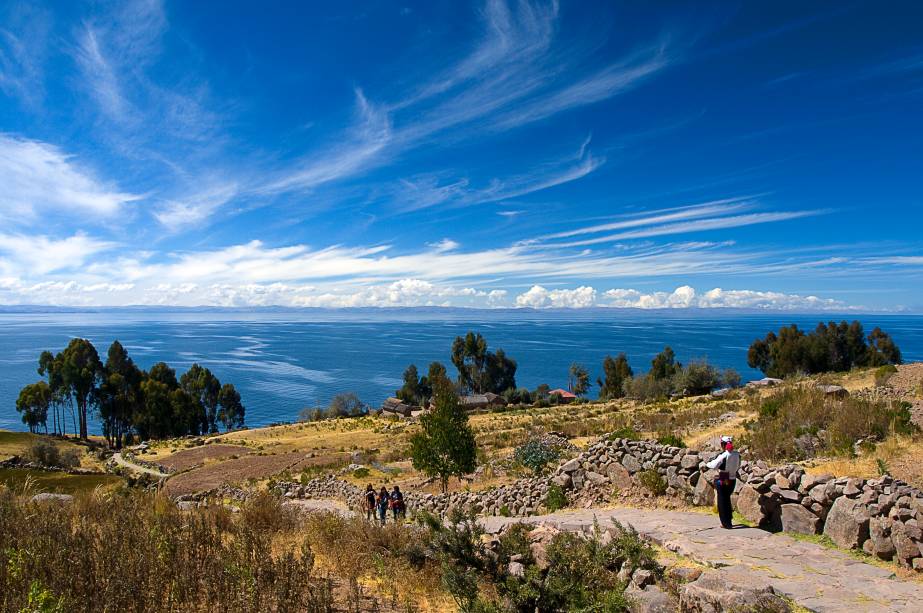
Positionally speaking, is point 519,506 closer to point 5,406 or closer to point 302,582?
point 302,582

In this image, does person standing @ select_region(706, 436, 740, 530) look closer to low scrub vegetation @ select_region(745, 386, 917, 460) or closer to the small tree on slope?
low scrub vegetation @ select_region(745, 386, 917, 460)

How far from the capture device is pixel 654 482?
11.3 m

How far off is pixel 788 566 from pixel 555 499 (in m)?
6.42

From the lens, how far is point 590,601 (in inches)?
249

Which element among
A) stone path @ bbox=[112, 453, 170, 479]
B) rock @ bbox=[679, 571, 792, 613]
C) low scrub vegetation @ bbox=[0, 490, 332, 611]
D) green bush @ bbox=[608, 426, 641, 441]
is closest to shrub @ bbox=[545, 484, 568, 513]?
green bush @ bbox=[608, 426, 641, 441]

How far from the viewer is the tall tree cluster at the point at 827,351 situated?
63438mm

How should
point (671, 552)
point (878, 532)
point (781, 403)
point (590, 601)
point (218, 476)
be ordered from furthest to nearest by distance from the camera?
point (218, 476) < point (781, 403) < point (671, 552) < point (878, 532) < point (590, 601)

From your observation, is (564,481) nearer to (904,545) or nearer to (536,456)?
(536,456)

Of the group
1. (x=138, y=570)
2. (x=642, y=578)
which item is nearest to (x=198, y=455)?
(x=138, y=570)

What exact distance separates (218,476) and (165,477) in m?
3.81

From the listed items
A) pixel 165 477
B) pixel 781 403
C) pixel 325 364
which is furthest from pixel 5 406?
pixel 781 403

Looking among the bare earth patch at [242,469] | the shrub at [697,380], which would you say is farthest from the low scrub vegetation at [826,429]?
the shrub at [697,380]

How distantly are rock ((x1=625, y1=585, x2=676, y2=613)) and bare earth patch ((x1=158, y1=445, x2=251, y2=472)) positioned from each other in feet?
114

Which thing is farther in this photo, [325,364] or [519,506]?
[325,364]
